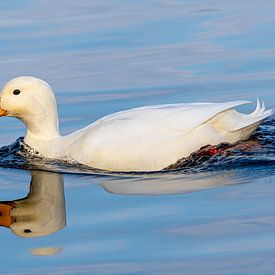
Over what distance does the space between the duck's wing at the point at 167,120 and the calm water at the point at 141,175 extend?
15.0 inches

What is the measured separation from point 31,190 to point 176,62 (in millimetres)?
4413

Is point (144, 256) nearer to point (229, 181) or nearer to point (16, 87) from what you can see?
point (229, 181)

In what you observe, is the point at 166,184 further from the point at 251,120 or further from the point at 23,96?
the point at 23,96

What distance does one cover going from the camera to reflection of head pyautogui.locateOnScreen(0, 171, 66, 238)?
8039 millimetres

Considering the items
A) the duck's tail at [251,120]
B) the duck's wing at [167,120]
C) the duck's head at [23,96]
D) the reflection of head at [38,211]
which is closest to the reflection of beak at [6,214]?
the reflection of head at [38,211]

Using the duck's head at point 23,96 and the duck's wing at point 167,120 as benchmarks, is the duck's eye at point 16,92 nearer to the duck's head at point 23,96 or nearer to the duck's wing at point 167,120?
the duck's head at point 23,96

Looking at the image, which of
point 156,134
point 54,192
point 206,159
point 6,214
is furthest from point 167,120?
point 6,214

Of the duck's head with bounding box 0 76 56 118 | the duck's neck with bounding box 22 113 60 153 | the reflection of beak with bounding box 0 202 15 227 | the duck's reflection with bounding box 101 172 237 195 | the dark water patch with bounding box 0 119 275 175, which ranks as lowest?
the reflection of beak with bounding box 0 202 15 227

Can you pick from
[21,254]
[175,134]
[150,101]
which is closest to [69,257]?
[21,254]

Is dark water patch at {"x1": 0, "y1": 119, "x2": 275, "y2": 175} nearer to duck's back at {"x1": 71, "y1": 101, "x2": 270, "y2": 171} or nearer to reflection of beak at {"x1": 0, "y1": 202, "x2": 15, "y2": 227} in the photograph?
duck's back at {"x1": 71, "y1": 101, "x2": 270, "y2": 171}

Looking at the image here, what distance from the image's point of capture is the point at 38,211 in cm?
859

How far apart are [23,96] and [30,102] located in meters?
0.09

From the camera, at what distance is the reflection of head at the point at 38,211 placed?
804 cm

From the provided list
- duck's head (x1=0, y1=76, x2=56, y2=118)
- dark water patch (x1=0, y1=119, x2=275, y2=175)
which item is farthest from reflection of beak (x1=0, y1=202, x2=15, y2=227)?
duck's head (x1=0, y1=76, x2=56, y2=118)
